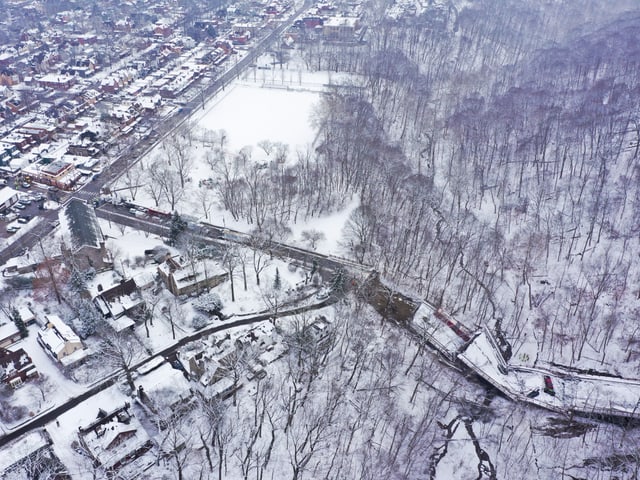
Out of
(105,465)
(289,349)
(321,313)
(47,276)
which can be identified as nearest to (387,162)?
(321,313)

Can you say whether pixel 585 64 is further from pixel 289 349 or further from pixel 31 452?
pixel 31 452

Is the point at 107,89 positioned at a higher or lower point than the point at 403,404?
higher

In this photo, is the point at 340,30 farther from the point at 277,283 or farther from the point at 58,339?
the point at 58,339

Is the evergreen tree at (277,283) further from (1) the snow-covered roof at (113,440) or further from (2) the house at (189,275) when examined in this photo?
(1) the snow-covered roof at (113,440)

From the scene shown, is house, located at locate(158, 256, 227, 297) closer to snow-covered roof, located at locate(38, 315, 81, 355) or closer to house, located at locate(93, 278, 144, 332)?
house, located at locate(93, 278, 144, 332)

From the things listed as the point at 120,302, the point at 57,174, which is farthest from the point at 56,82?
the point at 120,302

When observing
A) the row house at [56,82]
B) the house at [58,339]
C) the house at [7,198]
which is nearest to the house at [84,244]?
the house at [58,339]
